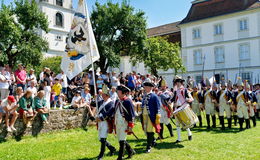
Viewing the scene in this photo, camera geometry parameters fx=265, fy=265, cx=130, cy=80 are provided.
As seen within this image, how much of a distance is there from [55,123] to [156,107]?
17.8 feet

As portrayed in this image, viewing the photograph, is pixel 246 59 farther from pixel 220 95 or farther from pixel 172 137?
pixel 172 137

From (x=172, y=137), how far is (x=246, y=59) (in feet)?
99.6

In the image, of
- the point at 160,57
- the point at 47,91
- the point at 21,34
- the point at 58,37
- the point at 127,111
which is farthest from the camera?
the point at 58,37

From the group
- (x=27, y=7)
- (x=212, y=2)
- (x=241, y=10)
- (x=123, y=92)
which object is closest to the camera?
(x=123, y=92)

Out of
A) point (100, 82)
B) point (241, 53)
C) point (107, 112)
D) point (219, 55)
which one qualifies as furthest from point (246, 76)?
point (107, 112)

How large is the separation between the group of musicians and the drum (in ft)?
0.57

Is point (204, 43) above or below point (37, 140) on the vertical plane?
above

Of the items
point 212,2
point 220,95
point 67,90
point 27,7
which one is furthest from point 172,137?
point 212,2

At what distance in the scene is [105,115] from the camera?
24.1 ft

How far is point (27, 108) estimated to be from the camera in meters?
Answer: 10.2

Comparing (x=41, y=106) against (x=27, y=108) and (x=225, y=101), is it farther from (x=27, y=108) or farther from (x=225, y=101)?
(x=225, y=101)

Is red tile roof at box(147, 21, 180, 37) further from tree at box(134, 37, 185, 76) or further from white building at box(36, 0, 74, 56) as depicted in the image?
white building at box(36, 0, 74, 56)

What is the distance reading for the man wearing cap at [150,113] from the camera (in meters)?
7.96

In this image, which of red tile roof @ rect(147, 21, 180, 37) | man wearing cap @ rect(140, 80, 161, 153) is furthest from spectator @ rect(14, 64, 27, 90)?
red tile roof @ rect(147, 21, 180, 37)
